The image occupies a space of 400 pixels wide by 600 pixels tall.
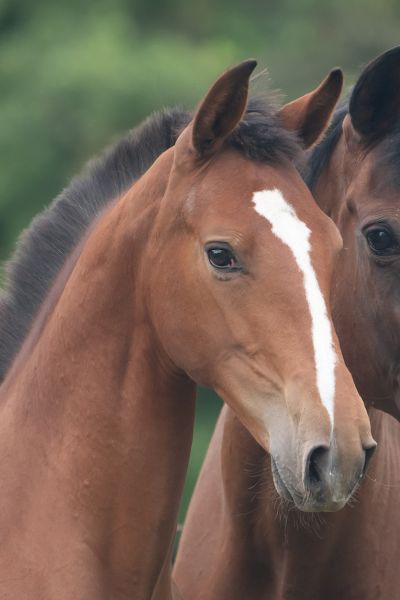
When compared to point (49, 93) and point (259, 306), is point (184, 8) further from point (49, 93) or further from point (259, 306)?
point (259, 306)

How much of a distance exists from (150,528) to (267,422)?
53 centimetres

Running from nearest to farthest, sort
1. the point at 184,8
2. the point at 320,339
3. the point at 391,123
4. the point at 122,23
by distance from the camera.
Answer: the point at 320,339 < the point at 391,123 < the point at 122,23 < the point at 184,8

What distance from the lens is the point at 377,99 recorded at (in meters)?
3.89

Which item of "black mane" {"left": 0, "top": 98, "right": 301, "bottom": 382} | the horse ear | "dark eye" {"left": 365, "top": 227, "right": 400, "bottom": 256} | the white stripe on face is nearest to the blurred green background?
the horse ear

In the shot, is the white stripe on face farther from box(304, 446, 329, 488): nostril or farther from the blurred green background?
the blurred green background

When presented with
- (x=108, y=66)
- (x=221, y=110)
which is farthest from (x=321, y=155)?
(x=108, y=66)

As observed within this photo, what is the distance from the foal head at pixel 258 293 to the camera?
2982mm

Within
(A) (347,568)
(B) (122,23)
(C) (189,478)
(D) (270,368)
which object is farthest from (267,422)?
(B) (122,23)

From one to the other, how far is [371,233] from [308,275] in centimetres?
69

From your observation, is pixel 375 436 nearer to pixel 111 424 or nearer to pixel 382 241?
pixel 382 241

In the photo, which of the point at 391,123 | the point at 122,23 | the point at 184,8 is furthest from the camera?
the point at 184,8

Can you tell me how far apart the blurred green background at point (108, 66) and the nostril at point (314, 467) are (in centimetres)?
519

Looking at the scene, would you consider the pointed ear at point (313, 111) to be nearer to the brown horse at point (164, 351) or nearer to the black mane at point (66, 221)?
the brown horse at point (164, 351)

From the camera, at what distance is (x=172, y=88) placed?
8.75m
